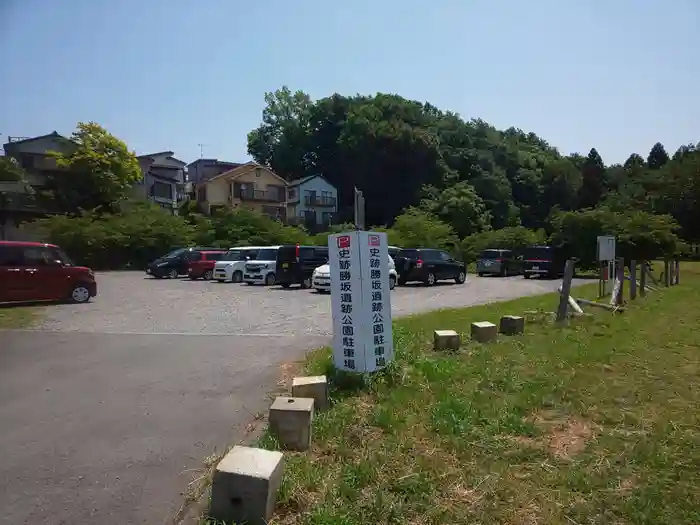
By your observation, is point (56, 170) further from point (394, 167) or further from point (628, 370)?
point (628, 370)

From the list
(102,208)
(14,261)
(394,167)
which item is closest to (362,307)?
(14,261)

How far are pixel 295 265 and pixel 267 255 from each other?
390cm

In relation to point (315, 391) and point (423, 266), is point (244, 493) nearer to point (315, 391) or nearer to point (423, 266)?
point (315, 391)

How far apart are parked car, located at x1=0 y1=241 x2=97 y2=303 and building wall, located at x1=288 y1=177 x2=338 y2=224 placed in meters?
45.3

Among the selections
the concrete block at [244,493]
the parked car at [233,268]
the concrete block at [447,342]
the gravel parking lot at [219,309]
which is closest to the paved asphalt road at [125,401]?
the gravel parking lot at [219,309]

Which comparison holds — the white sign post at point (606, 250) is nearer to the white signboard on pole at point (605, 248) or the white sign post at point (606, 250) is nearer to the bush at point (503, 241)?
the white signboard on pole at point (605, 248)

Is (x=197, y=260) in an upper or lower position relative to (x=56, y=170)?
lower

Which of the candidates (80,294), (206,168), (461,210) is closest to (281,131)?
(206,168)

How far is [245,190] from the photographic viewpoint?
57.8 m

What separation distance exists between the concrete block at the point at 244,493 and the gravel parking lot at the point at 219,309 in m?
7.50

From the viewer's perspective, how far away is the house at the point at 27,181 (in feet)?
138

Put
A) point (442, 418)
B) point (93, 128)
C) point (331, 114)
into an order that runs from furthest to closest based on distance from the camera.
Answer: point (331, 114)
point (93, 128)
point (442, 418)

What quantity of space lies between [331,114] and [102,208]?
111 ft

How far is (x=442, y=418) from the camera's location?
504 cm
